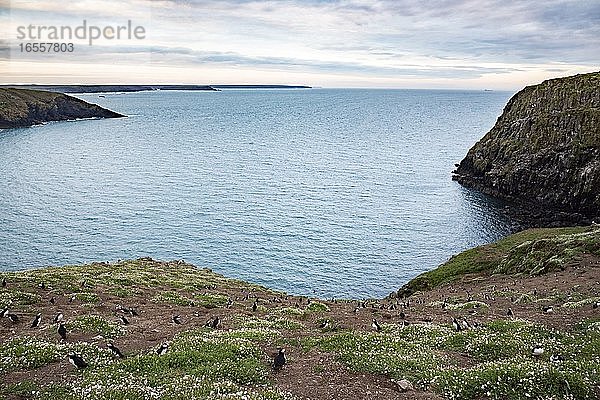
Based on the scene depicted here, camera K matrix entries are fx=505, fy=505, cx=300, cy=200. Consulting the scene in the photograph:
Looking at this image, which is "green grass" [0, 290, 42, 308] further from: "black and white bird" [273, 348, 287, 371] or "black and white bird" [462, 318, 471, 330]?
"black and white bird" [462, 318, 471, 330]

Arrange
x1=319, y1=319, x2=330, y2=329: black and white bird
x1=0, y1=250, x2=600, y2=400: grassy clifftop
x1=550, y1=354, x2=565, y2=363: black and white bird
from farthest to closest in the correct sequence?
x1=319, y1=319, x2=330, y2=329: black and white bird < x1=550, y1=354, x2=565, y2=363: black and white bird < x1=0, y1=250, x2=600, y2=400: grassy clifftop

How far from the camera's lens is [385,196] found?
12181 cm

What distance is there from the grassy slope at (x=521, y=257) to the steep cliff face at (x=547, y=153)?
104 feet

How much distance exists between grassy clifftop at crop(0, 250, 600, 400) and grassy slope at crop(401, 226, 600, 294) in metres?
13.7

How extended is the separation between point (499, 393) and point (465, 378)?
1.21 meters

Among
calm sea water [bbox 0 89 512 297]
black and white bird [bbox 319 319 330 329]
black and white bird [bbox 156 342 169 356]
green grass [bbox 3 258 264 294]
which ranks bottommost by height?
calm sea water [bbox 0 89 512 297]

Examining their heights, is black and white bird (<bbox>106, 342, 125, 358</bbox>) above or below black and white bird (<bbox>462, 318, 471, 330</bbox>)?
above

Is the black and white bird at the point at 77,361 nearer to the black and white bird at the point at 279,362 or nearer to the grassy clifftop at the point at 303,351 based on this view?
the grassy clifftop at the point at 303,351

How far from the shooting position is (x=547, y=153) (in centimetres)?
11025

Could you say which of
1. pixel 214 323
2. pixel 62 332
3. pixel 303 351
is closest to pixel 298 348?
pixel 303 351

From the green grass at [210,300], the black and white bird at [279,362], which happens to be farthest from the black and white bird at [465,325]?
the green grass at [210,300]

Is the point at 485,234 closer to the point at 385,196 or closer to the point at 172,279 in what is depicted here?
the point at 385,196

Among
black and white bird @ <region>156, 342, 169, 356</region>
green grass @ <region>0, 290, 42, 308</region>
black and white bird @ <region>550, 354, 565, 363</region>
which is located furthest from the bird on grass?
black and white bird @ <region>550, 354, 565, 363</region>

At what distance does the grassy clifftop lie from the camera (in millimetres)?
17188
